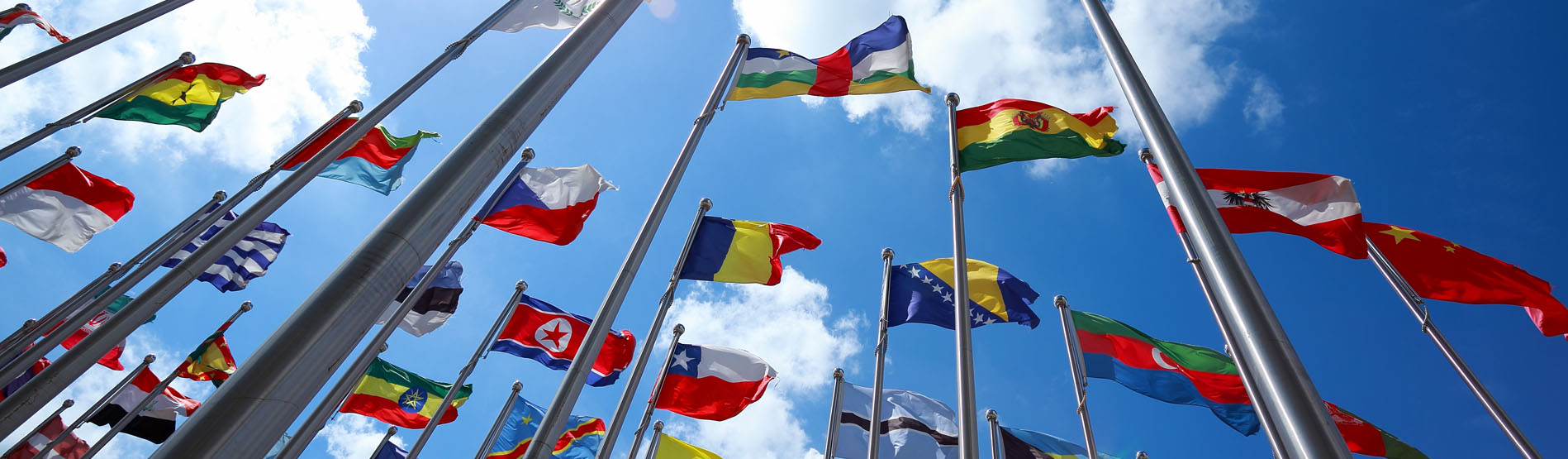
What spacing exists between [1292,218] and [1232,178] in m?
0.90

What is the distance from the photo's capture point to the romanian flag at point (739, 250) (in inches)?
520

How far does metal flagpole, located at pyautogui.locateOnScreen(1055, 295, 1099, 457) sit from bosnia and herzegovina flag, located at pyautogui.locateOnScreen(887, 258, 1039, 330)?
0.74 meters

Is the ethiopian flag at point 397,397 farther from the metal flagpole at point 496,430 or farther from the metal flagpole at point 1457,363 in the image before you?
the metal flagpole at point 1457,363

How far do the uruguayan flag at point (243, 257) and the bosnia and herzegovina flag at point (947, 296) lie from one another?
12357 millimetres

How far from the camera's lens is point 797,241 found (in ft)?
45.7

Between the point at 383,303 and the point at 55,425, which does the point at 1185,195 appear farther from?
the point at 55,425

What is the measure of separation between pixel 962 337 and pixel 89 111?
13861 mm

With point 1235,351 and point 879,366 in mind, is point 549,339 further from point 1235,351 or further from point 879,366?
point 1235,351

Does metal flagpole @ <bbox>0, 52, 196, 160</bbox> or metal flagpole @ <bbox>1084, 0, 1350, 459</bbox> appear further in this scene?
metal flagpole @ <bbox>0, 52, 196, 160</bbox>

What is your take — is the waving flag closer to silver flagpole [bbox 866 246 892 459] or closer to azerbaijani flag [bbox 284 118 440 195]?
azerbaijani flag [bbox 284 118 440 195]

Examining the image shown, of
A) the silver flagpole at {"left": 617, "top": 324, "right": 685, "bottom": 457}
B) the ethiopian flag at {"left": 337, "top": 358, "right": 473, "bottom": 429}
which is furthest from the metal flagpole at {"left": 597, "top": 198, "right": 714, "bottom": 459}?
the ethiopian flag at {"left": 337, "top": 358, "right": 473, "bottom": 429}

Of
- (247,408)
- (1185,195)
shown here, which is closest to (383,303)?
(247,408)

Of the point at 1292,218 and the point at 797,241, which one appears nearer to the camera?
the point at 1292,218

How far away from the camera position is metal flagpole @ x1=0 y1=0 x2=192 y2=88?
9.56 meters
